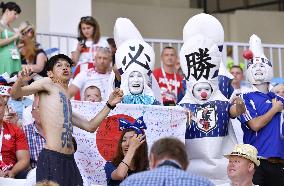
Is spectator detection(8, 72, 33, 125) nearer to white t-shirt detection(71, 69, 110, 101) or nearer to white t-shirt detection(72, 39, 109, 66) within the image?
white t-shirt detection(71, 69, 110, 101)

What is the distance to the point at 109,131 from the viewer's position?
8172mm

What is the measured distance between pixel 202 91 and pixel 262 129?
0.69 m

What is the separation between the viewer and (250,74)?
28.5 feet

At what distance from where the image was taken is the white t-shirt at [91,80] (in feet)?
33.0

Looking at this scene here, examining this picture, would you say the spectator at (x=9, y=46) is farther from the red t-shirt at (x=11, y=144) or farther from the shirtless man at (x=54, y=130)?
the shirtless man at (x=54, y=130)

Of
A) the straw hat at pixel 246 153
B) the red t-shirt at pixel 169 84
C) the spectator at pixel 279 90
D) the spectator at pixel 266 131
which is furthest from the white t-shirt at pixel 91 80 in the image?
the straw hat at pixel 246 153

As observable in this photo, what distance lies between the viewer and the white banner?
26.5 feet

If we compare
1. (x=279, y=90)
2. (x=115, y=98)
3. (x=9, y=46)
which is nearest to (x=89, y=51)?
(x=9, y=46)

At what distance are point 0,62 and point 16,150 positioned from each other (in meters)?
2.53

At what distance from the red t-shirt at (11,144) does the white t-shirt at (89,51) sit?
292 cm

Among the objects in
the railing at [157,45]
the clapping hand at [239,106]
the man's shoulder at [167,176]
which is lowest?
the man's shoulder at [167,176]

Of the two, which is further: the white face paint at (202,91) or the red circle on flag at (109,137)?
the white face paint at (202,91)

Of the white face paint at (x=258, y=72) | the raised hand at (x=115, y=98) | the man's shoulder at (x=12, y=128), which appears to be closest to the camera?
the raised hand at (x=115, y=98)

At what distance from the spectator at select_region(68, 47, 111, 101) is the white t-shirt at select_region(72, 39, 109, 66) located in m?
0.34
